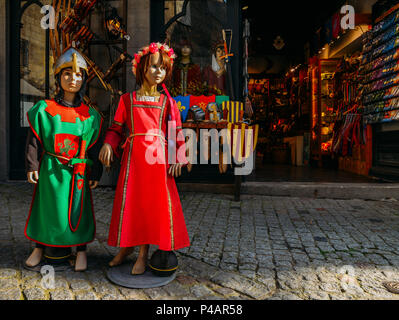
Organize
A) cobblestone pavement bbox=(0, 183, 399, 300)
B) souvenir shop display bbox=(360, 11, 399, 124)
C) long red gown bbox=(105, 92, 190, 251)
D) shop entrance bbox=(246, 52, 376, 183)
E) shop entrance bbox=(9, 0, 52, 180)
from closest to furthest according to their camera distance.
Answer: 1. cobblestone pavement bbox=(0, 183, 399, 300)
2. long red gown bbox=(105, 92, 190, 251)
3. souvenir shop display bbox=(360, 11, 399, 124)
4. shop entrance bbox=(9, 0, 52, 180)
5. shop entrance bbox=(246, 52, 376, 183)

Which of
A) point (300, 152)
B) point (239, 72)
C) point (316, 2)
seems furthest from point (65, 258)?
point (316, 2)

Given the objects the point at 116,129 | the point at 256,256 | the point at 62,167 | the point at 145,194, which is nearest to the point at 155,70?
the point at 116,129

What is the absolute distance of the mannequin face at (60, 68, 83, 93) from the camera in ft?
8.60

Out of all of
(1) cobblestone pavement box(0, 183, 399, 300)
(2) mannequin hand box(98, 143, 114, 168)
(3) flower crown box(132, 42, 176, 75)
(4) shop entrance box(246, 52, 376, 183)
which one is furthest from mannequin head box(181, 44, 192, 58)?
(2) mannequin hand box(98, 143, 114, 168)

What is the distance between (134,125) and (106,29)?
16.1ft

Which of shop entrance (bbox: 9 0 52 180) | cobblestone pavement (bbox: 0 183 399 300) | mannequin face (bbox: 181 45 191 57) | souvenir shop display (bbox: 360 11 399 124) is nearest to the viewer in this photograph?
cobblestone pavement (bbox: 0 183 399 300)

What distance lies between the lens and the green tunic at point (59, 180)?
99.7 inches

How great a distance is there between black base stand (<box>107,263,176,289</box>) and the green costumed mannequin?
1.00ft

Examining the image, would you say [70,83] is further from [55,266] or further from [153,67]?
[55,266]

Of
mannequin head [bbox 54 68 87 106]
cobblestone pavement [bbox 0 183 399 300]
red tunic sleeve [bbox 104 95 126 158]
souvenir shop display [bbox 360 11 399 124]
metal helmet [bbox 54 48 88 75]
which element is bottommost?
cobblestone pavement [bbox 0 183 399 300]

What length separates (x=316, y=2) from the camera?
10.4 m

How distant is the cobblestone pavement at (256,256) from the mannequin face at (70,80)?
4.85 feet

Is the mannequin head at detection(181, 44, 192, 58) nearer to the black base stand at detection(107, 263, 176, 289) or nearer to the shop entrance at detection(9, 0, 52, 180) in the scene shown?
the shop entrance at detection(9, 0, 52, 180)

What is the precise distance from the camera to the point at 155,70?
2.50 m
